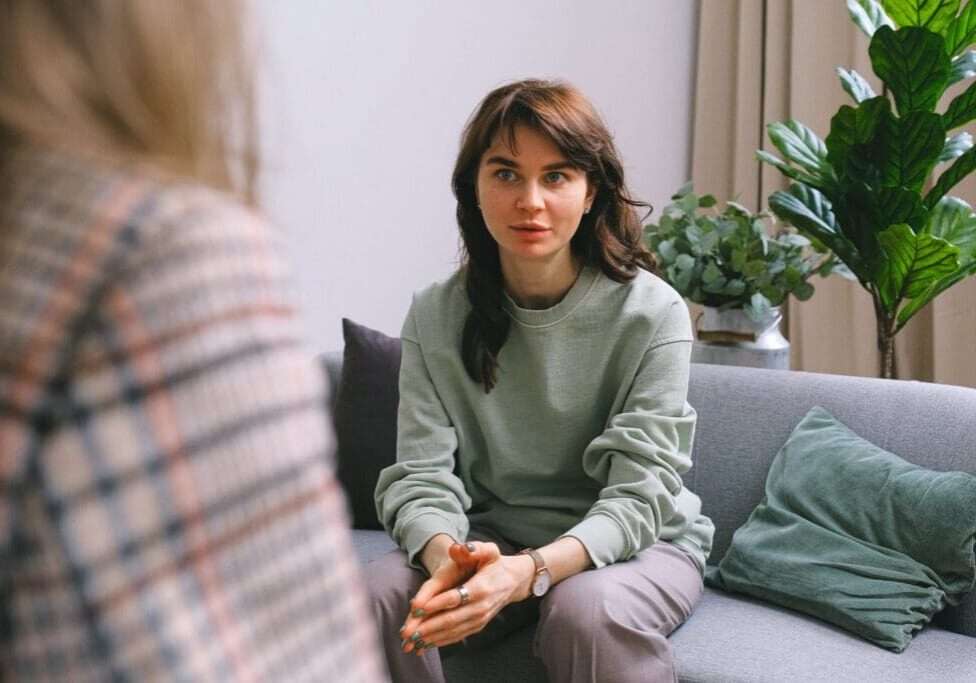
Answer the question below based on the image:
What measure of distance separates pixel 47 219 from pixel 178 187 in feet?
0.15

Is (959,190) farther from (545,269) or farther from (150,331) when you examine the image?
(150,331)

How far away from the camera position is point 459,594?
5.01 ft

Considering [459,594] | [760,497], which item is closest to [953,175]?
[760,497]

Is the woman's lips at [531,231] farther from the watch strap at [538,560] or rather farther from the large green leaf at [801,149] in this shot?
the large green leaf at [801,149]

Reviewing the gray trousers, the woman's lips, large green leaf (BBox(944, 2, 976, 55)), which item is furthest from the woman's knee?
large green leaf (BBox(944, 2, 976, 55))

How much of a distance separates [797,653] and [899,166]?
1.12 m

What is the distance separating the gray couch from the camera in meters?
1.64

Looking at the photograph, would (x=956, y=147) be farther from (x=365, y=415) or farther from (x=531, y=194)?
(x=365, y=415)

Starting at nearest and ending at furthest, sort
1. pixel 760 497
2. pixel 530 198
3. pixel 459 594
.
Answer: pixel 459 594
pixel 530 198
pixel 760 497

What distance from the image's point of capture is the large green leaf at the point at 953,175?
234cm

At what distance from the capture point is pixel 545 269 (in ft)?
6.26

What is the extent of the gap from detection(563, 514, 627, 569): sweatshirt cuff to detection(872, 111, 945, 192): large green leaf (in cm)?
110

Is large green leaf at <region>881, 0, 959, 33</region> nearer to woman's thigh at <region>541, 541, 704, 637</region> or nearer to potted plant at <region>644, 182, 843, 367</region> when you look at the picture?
potted plant at <region>644, 182, 843, 367</region>

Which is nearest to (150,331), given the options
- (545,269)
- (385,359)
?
(545,269)
